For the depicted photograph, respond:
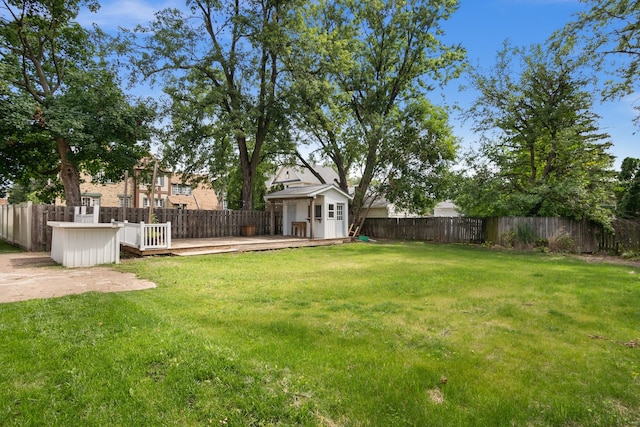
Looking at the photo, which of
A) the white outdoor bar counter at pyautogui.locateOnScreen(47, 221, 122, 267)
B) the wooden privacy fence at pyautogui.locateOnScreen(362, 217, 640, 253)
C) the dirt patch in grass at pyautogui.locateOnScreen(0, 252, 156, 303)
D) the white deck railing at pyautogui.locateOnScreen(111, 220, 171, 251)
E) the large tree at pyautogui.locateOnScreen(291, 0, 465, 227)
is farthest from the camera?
the large tree at pyautogui.locateOnScreen(291, 0, 465, 227)

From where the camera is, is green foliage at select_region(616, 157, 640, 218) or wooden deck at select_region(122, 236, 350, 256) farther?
green foliage at select_region(616, 157, 640, 218)

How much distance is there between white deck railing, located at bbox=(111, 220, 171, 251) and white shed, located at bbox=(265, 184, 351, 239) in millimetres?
6669

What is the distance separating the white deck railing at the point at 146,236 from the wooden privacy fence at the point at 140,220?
8.30ft

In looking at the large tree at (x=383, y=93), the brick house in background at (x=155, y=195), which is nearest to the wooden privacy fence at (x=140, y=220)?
the large tree at (x=383, y=93)

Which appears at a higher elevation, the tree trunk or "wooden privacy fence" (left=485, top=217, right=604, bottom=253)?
the tree trunk

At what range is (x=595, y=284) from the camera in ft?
22.2

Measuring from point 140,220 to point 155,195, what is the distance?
23.6 metres

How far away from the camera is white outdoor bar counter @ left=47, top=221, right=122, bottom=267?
7918 mm

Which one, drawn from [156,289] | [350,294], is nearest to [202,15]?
[156,289]

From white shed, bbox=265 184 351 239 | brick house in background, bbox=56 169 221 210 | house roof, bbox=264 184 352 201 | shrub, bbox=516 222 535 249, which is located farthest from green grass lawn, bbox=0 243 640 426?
brick house in background, bbox=56 169 221 210

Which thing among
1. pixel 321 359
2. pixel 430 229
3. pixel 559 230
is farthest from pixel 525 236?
pixel 321 359

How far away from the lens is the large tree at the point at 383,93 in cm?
1850

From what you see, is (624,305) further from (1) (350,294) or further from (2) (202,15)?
(2) (202,15)

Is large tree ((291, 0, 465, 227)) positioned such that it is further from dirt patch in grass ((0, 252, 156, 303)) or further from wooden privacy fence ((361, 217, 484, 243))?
dirt patch in grass ((0, 252, 156, 303))
